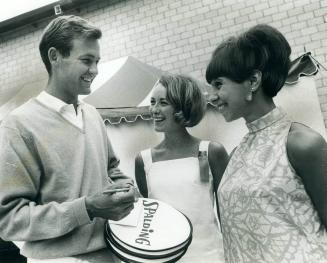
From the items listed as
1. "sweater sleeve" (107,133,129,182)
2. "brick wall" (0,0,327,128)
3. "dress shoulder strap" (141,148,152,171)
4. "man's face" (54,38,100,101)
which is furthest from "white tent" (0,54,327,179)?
"man's face" (54,38,100,101)

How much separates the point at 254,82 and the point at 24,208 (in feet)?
3.03

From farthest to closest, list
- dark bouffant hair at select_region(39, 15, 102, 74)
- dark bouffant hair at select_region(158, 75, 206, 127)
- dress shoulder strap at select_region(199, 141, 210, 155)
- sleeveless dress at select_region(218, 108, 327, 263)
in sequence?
dark bouffant hair at select_region(158, 75, 206, 127) → dress shoulder strap at select_region(199, 141, 210, 155) → dark bouffant hair at select_region(39, 15, 102, 74) → sleeveless dress at select_region(218, 108, 327, 263)

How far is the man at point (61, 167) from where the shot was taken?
49.7 inches

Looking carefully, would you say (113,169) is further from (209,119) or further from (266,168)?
(209,119)

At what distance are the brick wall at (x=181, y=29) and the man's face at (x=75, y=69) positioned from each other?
4154 millimetres

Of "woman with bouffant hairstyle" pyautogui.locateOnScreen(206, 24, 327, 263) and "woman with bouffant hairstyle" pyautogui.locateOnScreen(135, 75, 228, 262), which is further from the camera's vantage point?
"woman with bouffant hairstyle" pyautogui.locateOnScreen(135, 75, 228, 262)

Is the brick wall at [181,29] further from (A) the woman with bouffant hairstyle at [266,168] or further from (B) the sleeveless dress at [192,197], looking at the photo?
(A) the woman with bouffant hairstyle at [266,168]

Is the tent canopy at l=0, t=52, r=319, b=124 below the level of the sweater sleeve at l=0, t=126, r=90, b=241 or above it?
below

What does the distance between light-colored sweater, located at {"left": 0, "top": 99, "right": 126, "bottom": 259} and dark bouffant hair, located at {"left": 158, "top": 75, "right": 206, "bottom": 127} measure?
944 millimetres

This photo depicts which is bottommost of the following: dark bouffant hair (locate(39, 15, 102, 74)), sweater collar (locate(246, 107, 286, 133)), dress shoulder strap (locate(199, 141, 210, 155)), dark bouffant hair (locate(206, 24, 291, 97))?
dress shoulder strap (locate(199, 141, 210, 155))

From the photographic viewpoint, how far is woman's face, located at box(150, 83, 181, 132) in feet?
7.75

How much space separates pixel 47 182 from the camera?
134 cm

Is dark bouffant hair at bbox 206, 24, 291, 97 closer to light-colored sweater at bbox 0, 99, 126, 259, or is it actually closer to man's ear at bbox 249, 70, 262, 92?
man's ear at bbox 249, 70, 262, 92

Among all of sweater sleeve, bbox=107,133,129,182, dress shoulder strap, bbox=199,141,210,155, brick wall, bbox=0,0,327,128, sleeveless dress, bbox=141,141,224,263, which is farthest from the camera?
brick wall, bbox=0,0,327,128
